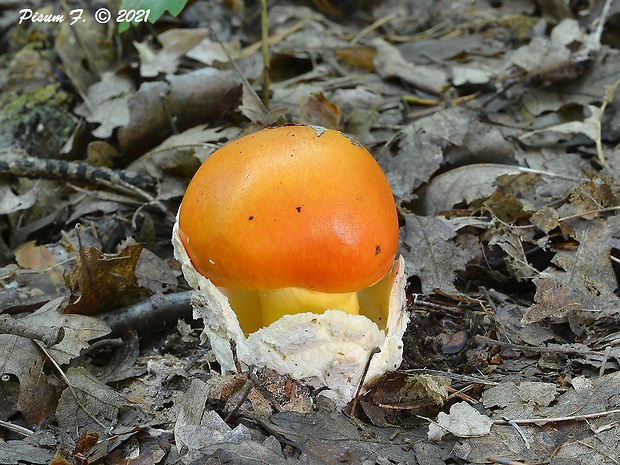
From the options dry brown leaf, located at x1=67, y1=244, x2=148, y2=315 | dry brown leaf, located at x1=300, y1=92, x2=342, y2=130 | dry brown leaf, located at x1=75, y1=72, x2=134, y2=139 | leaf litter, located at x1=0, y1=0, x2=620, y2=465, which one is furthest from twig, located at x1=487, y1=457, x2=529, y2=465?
dry brown leaf, located at x1=75, y1=72, x2=134, y2=139

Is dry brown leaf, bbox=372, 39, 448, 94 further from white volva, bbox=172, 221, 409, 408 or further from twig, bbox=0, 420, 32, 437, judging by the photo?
twig, bbox=0, 420, 32, 437

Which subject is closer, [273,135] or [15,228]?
[273,135]

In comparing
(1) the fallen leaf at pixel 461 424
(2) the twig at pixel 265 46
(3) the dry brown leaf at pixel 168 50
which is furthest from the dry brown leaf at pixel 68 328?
(3) the dry brown leaf at pixel 168 50

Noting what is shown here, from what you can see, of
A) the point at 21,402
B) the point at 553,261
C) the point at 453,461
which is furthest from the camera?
the point at 553,261

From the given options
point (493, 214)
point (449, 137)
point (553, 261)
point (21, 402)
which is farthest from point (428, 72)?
point (21, 402)

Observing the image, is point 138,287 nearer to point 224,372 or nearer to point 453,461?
point 224,372

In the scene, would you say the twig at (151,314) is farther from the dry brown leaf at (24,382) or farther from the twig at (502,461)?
the twig at (502,461)

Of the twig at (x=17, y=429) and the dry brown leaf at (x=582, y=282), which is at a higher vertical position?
the twig at (x=17, y=429)
